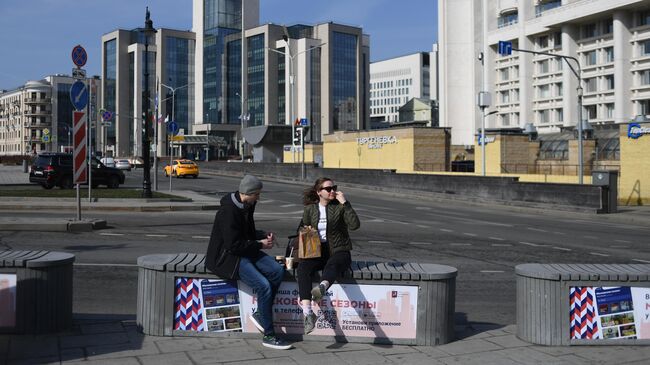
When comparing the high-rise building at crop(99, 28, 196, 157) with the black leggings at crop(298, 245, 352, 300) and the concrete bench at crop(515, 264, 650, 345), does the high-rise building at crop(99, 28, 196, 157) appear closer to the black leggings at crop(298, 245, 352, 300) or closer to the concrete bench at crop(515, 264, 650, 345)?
the black leggings at crop(298, 245, 352, 300)

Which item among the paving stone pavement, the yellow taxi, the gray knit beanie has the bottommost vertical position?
the paving stone pavement


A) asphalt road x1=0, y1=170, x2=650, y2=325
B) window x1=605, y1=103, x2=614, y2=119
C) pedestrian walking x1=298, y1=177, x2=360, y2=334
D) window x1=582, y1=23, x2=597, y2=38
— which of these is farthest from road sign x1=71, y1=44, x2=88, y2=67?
window x1=582, y1=23, x2=597, y2=38

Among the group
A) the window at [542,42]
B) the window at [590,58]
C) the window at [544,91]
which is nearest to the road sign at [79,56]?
the window at [590,58]

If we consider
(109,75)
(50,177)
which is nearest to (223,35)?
(109,75)

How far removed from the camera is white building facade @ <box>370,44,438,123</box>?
174 meters

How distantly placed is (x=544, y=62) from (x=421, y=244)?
67943mm

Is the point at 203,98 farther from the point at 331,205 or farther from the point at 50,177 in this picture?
the point at 331,205

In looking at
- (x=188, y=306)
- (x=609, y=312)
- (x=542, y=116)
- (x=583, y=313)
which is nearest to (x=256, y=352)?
(x=188, y=306)

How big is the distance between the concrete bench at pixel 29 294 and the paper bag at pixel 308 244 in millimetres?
2389

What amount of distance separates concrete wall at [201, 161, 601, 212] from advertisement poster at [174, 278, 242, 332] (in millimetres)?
24817

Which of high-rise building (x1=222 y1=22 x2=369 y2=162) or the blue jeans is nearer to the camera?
the blue jeans

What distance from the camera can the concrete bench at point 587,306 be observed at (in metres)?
6.61

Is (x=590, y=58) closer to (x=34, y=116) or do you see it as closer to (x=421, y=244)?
(x=421, y=244)

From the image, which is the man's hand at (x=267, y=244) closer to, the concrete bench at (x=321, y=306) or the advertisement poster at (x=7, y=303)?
the concrete bench at (x=321, y=306)
